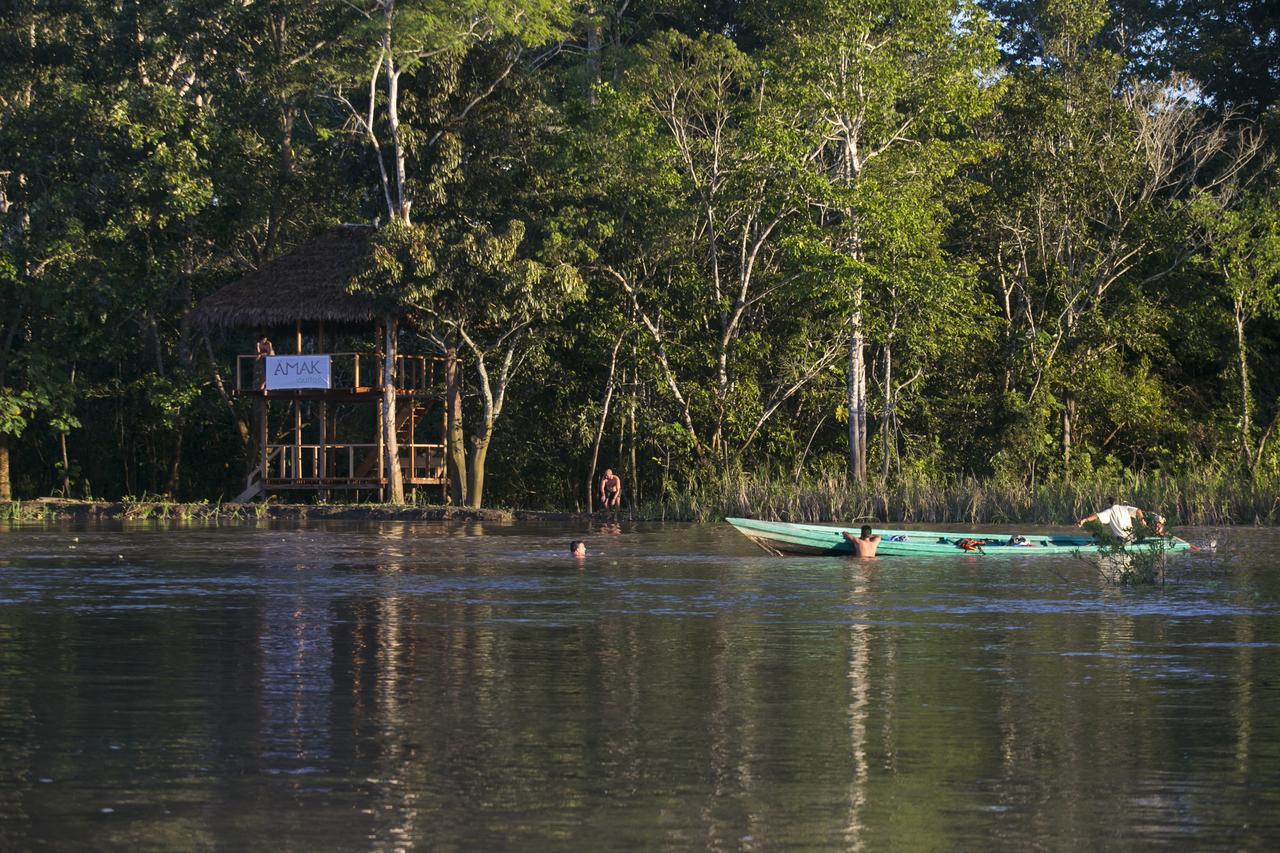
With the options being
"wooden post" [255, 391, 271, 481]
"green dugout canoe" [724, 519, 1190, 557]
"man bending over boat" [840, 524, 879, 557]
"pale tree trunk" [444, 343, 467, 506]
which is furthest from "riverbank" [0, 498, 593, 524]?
"man bending over boat" [840, 524, 879, 557]

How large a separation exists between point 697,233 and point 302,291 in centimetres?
933

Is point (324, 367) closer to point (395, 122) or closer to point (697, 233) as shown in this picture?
point (395, 122)

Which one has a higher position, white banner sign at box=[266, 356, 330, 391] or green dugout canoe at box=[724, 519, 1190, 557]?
white banner sign at box=[266, 356, 330, 391]

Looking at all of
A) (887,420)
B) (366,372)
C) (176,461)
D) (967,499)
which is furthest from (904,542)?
(176,461)

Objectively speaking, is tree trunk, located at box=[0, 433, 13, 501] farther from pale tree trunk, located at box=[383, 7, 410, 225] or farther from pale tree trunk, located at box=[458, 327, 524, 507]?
pale tree trunk, located at box=[383, 7, 410, 225]

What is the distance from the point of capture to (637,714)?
12.1m

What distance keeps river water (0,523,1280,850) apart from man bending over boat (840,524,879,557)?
148 inches

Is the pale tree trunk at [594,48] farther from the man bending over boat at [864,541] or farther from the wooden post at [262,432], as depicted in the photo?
the man bending over boat at [864,541]

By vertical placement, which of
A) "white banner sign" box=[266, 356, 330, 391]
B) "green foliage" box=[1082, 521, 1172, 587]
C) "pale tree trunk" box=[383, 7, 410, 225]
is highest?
"pale tree trunk" box=[383, 7, 410, 225]

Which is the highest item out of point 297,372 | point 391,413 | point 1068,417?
point 297,372

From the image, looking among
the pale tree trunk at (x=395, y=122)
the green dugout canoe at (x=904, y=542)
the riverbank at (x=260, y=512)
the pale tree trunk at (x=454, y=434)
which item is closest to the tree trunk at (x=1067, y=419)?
the riverbank at (x=260, y=512)

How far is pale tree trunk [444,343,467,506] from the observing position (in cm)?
4488

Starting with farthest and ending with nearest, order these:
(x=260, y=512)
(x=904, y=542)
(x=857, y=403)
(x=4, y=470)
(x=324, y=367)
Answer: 1. (x=4, y=470)
2. (x=324, y=367)
3. (x=857, y=403)
4. (x=260, y=512)
5. (x=904, y=542)

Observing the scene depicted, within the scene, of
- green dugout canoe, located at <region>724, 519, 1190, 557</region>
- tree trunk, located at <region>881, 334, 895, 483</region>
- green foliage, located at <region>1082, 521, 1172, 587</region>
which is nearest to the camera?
green foliage, located at <region>1082, 521, 1172, 587</region>
